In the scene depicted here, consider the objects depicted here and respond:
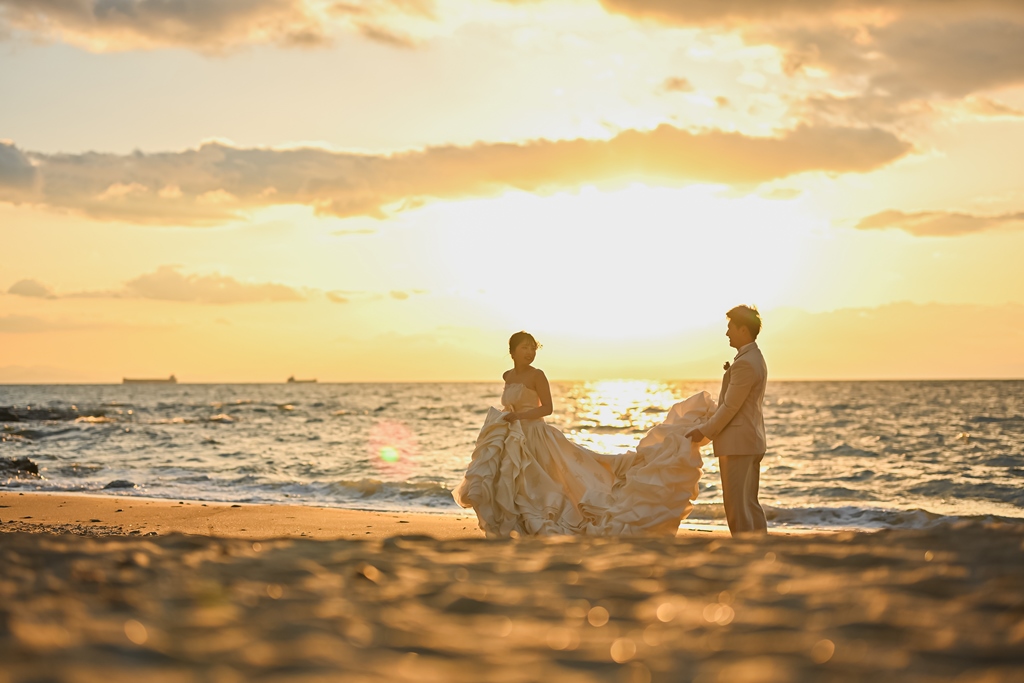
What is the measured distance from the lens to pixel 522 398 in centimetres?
1079

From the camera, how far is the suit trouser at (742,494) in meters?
9.02

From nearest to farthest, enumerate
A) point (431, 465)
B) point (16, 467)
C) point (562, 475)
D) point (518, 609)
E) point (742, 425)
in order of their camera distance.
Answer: point (518, 609) → point (742, 425) → point (562, 475) → point (16, 467) → point (431, 465)

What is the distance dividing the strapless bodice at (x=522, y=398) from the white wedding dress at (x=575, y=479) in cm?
1

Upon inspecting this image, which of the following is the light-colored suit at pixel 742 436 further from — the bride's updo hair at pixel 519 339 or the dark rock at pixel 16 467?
the dark rock at pixel 16 467

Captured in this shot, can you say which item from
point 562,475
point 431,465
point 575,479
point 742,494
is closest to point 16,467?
point 431,465

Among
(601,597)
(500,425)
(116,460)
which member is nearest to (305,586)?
(601,597)

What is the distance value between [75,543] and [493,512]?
574 centimetres

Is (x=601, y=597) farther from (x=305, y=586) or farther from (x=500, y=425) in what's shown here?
(x=500, y=425)

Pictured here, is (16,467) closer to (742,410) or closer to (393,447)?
(393,447)

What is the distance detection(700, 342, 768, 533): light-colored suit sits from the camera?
9.03m

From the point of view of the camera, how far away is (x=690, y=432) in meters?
9.61

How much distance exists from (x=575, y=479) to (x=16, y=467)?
58.5ft

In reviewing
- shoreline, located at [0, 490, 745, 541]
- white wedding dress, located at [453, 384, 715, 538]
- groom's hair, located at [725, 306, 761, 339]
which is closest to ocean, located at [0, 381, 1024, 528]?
shoreline, located at [0, 490, 745, 541]

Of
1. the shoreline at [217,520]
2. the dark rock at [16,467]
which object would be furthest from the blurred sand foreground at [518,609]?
the dark rock at [16,467]
